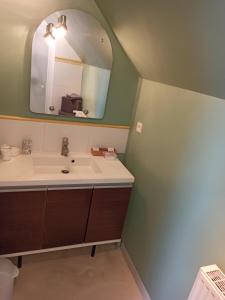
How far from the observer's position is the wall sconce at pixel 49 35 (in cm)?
164

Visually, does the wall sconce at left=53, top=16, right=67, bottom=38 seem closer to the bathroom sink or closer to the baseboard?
the bathroom sink

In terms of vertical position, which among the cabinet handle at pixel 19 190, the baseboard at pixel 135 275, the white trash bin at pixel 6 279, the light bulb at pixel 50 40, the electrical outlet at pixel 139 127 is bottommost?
the baseboard at pixel 135 275

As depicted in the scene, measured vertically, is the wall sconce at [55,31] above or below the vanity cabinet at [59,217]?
above

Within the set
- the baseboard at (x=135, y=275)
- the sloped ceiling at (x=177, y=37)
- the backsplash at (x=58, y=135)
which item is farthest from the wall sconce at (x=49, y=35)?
the baseboard at (x=135, y=275)

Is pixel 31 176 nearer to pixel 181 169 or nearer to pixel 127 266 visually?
pixel 181 169

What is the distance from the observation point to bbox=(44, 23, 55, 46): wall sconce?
164 centimetres

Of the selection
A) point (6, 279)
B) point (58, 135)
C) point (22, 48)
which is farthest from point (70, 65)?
point (6, 279)

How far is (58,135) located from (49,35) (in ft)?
2.46

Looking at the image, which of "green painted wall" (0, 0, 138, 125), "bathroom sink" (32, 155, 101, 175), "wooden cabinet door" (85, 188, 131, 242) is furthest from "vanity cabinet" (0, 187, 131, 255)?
"green painted wall" (0, 0, 138, 125)

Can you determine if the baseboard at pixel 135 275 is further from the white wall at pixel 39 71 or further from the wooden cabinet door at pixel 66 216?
the white wall at pixel 39 71

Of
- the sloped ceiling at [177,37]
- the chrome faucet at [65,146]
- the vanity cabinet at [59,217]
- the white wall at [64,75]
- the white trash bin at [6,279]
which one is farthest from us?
the chrome faucet at [65,146]

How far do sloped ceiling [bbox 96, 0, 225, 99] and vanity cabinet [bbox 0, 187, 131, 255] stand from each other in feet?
3.14

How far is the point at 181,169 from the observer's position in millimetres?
1464

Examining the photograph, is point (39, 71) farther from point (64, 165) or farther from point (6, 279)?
point (6, 279)
